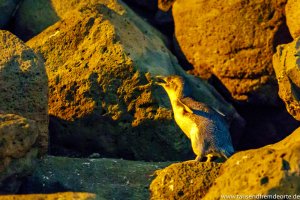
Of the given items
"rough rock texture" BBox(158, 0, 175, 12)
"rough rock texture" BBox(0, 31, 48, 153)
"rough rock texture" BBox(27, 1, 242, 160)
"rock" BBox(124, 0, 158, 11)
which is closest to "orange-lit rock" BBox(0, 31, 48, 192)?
"rough rock texture" BBox(0, 31, 48, 153)

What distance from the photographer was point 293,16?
11289 mm

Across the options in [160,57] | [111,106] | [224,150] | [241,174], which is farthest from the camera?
[160,57]

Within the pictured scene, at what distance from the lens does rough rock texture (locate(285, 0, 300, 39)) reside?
11.2 metres

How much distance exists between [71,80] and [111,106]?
1.94 feet

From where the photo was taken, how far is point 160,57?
11.4 metres

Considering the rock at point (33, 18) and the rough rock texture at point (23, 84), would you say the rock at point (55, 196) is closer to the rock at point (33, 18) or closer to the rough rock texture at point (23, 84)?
the rough rock texture at point (23, 84)

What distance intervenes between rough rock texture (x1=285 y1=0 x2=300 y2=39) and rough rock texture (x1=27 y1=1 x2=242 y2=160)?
5.76ft

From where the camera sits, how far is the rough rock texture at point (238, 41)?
11.7m

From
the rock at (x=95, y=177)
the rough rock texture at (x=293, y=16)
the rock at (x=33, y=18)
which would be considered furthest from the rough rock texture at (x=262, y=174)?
the rock at (x=33, y=18)

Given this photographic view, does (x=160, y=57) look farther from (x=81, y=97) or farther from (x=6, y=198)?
(x=6, y=198)

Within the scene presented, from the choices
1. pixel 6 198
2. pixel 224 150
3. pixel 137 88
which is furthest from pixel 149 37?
pixel 6 198

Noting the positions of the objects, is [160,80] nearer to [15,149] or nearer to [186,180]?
[186,180]

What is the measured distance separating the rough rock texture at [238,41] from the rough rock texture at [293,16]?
224 millimetres

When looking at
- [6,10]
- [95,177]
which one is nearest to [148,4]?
[6,10]
